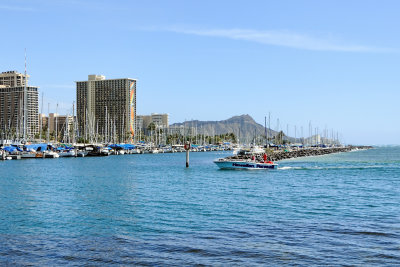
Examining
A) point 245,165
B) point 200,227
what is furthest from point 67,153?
point 200,227

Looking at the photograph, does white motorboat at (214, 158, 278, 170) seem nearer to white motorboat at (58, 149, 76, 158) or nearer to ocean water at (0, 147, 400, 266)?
ocean water at (0, 147, 400, 266)

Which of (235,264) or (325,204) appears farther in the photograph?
(325,204)

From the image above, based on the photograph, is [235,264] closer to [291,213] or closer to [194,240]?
[194,240]

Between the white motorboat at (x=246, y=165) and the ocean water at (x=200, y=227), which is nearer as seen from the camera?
the ocean water at (x=200, y=227)

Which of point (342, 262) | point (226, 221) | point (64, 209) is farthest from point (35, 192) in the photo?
point (342, 262)

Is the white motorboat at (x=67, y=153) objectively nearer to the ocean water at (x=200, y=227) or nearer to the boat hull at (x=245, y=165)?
the boat hull at (x=245, y=165)

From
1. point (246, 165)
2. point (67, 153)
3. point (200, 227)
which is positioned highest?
point (67, 153)

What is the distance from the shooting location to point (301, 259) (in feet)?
67.9

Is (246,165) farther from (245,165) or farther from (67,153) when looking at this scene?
(67,153)

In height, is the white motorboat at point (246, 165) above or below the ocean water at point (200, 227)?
above

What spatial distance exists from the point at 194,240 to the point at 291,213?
1140cm

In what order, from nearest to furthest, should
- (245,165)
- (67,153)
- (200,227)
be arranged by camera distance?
(200,227) < (245,165) < (67,153)

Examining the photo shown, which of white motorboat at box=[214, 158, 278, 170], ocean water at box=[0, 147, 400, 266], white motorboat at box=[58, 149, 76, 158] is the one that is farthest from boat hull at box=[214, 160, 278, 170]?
white motorboat at box=[58, 149, 76, 158]

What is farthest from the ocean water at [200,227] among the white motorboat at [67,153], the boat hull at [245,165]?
the white motorboat at [67,153]
